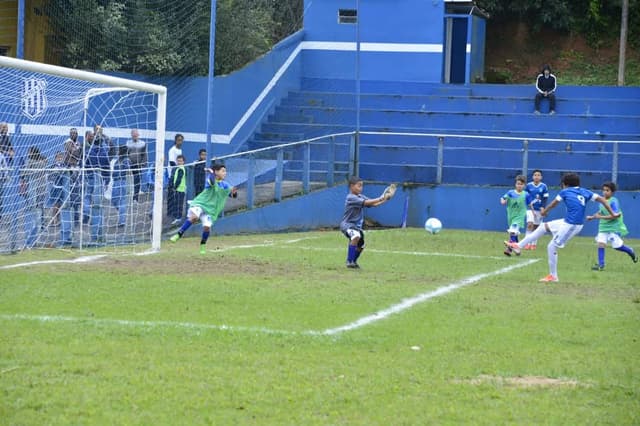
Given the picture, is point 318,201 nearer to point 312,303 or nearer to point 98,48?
point 98,48

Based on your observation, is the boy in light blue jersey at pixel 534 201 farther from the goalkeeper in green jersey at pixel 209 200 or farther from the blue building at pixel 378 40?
the blue building at pixel 378 40

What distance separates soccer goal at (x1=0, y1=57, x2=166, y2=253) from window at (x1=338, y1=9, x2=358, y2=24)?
486 inches

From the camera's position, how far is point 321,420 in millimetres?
6684

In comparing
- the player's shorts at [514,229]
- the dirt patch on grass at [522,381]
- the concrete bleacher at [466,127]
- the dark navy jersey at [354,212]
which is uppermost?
the concrete bleacher at [466,127]

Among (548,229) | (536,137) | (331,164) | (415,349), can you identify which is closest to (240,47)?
(331,164)

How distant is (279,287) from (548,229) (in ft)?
16.3

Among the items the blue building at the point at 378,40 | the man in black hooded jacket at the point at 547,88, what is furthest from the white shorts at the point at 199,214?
the man in black hooded jacket at the point at 547,88

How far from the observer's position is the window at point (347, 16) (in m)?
31.6

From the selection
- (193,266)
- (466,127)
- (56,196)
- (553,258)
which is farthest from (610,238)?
(466,127)

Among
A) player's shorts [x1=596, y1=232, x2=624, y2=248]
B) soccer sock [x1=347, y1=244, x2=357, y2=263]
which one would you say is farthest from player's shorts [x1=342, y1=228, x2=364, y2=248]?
player's shorts [x1=596, y1=232, x2=624, y2=248]

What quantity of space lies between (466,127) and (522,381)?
20640 mm

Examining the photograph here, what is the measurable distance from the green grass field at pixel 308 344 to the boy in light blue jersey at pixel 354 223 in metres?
0.30

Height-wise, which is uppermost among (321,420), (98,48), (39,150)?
(98,48)

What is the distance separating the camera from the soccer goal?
16.4 meters
